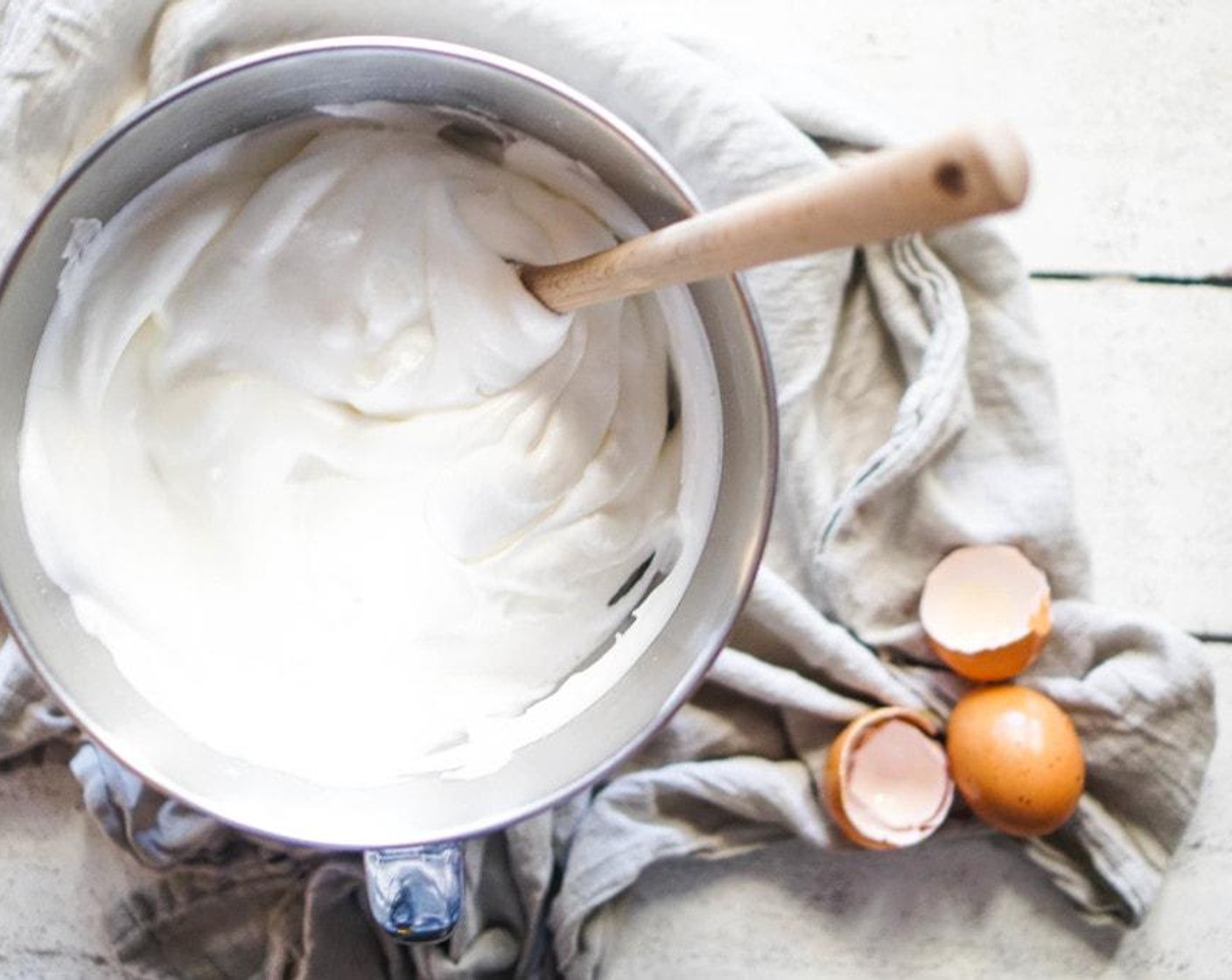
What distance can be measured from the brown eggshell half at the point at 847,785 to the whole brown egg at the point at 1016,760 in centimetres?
2

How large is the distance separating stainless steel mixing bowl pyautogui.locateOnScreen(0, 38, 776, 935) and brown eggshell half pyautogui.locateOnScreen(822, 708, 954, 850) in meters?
0.17

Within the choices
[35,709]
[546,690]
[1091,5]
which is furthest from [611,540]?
[1091,5]

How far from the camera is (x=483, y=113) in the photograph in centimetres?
66

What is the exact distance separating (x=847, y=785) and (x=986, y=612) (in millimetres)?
131

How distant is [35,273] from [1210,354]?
27.2 inches

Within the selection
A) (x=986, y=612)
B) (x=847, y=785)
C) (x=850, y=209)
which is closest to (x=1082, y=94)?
(x=986, y=612)

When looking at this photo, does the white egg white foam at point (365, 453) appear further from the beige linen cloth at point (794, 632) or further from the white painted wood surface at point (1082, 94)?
the white painted wood surface at point (1082, 94)

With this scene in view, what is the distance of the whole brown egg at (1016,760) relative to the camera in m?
0.79

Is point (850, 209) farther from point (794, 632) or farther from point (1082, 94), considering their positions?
point (1082, 94)

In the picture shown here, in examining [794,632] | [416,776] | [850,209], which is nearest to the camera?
[850,209]

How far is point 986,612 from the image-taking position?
0.82m

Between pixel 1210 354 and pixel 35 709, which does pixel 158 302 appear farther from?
pixel 1210 354

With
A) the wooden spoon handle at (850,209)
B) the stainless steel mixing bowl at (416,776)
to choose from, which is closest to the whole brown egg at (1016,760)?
the stainless steel mixing bowl at (416,776)

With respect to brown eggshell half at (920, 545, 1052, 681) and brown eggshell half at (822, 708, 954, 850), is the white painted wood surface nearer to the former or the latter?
brown eggshell half at (920, 545, 1052, 681)
